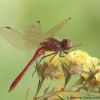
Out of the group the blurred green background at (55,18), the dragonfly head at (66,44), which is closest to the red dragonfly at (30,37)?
the dragonfly head at (66,44)

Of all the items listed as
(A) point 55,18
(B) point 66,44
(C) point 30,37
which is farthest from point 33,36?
Answer: (A) point 55,18

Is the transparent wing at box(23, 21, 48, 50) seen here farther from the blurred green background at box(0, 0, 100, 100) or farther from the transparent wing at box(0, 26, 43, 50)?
the blurred green background at box(0, 0, 100, 100)

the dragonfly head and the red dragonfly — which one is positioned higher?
the red dragonfly

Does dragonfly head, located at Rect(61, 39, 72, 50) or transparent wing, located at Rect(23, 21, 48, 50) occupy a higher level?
transparent wing, located at Rect(23, 21, 48, 50)

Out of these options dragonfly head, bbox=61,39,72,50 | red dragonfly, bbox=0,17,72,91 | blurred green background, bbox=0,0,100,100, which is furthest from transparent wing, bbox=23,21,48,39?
blurred green background, bbox=0,0,100,100

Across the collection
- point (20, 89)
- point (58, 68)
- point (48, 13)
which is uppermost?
point (48, 13)

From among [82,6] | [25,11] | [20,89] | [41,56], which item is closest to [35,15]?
[25,11]

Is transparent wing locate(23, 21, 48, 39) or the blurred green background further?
the blurred green background

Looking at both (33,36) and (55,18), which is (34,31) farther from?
(55,18)

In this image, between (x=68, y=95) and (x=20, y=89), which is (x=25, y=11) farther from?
(x=68, y=95)

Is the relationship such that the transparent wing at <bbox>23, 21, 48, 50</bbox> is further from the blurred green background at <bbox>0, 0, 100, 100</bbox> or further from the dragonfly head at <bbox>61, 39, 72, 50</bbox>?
the blurred green background at <bbox>0, 0, 100, 100</bbox>

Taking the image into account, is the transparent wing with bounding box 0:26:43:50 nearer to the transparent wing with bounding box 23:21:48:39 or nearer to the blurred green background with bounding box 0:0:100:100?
the transparent wing with bounding box 23:21:48:39
